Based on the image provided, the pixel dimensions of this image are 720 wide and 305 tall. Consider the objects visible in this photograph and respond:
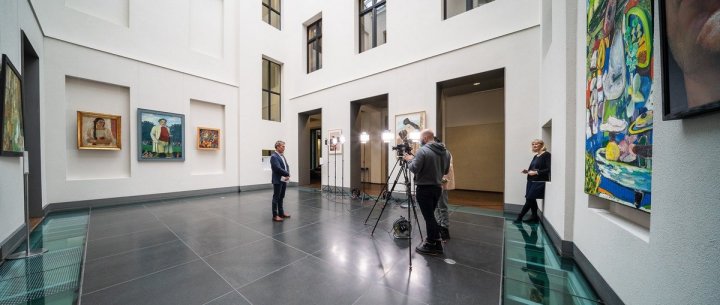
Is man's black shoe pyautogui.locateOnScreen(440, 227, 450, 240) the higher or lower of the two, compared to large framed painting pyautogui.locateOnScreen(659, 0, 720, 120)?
lower

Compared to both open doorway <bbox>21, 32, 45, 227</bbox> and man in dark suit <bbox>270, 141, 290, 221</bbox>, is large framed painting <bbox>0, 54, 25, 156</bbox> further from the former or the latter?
man in dark suit <bbox>270, 141, 290, 221</bbox>

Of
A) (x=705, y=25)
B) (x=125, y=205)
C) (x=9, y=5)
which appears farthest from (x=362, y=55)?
(x=125, y=205)

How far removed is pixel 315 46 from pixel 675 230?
34.0 feet

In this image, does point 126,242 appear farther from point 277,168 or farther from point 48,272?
point 277,168

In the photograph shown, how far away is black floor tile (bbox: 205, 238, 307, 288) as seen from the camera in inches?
93.9

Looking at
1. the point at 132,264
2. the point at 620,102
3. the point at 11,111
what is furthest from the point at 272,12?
the point at 620,102

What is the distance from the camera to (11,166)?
307cm

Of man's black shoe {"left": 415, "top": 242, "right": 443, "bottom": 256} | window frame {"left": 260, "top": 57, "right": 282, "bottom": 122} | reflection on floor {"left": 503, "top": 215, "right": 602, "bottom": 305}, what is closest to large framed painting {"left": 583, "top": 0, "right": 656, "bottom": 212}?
reflection on floor {"left": 503, "top": 215, "right": 602, "bottom": 305}

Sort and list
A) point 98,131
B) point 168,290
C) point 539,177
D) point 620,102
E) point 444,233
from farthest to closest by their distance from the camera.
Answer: point 98,131
point 539,177
point 444,233
point 168,290
point 620,102

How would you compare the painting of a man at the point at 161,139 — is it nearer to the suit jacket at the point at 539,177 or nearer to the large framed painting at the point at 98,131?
the large framed painting at the point at 98,131

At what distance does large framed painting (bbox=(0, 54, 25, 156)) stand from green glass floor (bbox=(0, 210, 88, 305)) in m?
1.33

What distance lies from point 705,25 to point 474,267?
8.17ft

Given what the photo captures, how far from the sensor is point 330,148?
823 cm

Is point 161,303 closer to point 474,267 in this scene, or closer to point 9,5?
point 474,267
